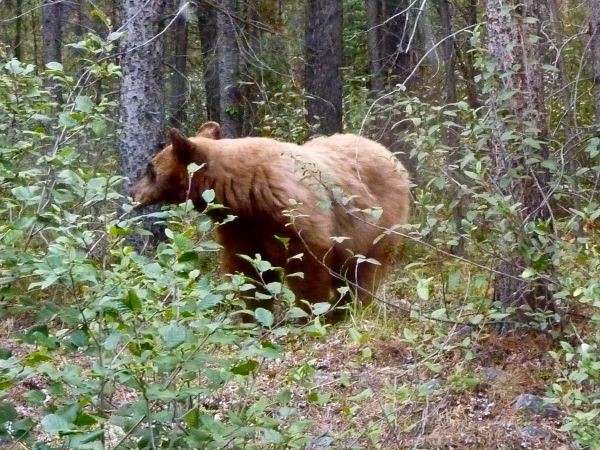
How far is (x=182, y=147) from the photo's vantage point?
8500 millimetres

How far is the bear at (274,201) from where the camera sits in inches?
Result: 325

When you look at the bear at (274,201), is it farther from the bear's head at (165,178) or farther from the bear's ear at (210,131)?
the bear's ear at (210,131)

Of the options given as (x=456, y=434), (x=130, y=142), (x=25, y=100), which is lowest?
(x=456, y=434)

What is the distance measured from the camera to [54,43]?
18.5 metres

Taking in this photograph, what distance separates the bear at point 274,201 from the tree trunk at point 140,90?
0.70 metres

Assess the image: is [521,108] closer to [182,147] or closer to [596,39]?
[596,39]

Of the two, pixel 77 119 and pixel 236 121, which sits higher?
pixel 77 119

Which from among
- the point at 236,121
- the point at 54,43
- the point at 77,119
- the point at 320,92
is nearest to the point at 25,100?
the point at 77,119

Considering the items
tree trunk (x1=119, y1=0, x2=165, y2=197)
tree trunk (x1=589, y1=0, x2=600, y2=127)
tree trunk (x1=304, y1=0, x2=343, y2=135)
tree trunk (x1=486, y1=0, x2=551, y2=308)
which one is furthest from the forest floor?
tree trunk (x1=304, y1=0, x2=343, y2=135)

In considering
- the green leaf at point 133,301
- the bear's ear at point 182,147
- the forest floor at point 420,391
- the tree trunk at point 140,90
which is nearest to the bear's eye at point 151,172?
the bear's ear at point 182,147

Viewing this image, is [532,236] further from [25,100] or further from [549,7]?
[549,7]


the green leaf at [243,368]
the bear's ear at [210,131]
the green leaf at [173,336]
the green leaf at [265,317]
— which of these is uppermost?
the green leaf at [173,336]

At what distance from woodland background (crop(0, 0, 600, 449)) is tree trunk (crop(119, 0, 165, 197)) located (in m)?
0.02

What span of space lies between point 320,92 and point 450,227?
10.1 meters
